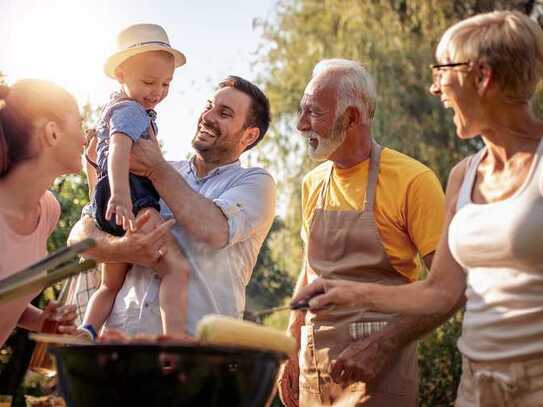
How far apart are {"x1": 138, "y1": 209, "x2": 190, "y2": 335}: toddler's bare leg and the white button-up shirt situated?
5cm

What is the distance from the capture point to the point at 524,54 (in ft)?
10.2

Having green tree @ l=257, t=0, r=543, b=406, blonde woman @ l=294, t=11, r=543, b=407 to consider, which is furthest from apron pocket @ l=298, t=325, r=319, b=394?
green tree @ l=257, t=0, r=543, b=406

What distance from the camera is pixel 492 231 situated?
298cm

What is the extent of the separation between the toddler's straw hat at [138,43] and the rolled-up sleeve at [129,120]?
265mm

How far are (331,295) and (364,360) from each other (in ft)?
2.49

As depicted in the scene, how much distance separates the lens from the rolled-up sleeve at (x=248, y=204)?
4.08 metres

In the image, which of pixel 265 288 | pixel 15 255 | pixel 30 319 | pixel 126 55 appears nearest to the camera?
pixel 15 255

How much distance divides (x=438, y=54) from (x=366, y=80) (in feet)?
4.09

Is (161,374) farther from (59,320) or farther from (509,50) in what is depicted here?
(509,50)

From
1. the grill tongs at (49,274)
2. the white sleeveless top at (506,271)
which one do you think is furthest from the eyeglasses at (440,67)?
the grill tongs at (49,274)

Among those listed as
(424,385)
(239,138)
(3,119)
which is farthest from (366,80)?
(424,385)

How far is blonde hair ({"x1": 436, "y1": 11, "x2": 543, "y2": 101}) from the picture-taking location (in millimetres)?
3104

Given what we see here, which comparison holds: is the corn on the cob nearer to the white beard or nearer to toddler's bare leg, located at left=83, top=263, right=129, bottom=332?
toddler's bare leg, located at left=83, top=263, right=129, bottom=332

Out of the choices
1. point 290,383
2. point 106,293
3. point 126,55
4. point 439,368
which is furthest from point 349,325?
point 439,368
